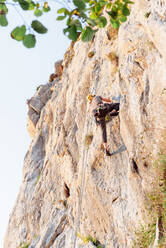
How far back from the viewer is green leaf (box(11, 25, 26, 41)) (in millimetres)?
2680

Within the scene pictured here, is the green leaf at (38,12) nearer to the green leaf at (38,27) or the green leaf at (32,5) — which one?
the green leaf at (32,5)

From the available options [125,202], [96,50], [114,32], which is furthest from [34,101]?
[125,202]

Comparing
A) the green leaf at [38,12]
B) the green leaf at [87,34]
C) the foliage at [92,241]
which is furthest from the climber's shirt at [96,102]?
the green leaf at [87,34]

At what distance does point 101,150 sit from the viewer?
10359 mm

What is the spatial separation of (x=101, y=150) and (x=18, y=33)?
7997 mm

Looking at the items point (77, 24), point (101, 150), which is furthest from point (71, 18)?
point (101, 150)

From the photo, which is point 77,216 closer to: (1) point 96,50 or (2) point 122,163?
(2) point 122,163

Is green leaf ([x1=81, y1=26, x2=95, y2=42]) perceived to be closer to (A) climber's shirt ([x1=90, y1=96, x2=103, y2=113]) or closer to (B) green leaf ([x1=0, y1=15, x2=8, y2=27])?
(B) green leaf ([x1=0, y1=15, x2=8, y2=27])

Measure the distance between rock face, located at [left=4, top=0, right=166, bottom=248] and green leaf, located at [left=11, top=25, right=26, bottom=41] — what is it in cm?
527

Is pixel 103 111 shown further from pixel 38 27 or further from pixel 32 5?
pixel 38 27

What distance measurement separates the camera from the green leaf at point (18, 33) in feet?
8.79

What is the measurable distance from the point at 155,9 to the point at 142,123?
3291 millimetres

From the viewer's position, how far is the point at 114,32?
13.2 metres

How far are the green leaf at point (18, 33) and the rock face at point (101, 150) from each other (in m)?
5.27
